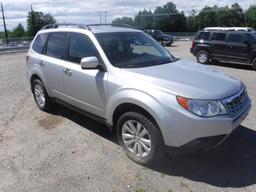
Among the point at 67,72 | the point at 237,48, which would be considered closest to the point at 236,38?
the point at 237,48

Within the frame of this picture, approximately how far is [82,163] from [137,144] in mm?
831

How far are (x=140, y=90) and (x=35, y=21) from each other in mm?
68297

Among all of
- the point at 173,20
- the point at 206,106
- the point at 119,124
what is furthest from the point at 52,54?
the point at 173,20

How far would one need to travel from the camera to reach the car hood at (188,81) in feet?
11.9

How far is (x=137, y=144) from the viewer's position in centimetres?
412

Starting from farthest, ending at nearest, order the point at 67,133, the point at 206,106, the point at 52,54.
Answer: the point at 52,54 < the point at 67,133 < the point at 206,106

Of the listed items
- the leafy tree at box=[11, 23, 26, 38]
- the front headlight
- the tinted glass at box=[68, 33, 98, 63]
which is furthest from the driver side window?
the leafy tree at box=[11, 23, 26, 38]

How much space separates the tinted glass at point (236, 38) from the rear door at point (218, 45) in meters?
0.27

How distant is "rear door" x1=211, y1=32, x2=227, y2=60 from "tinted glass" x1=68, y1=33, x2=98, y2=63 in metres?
9.71

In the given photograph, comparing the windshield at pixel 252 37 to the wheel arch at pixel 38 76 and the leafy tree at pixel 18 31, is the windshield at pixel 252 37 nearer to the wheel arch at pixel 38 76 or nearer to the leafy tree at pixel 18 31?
the wheel arch at pixel 38 76

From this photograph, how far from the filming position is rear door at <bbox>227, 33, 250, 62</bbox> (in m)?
12.5

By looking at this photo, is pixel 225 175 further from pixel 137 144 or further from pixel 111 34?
pixel 111 34

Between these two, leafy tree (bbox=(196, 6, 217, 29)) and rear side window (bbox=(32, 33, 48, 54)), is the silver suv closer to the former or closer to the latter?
rear side window (bbox=(32, 33, 48, 54))

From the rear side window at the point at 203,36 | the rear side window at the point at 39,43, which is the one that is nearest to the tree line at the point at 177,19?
the rear side window at the point at 203,36
